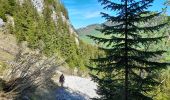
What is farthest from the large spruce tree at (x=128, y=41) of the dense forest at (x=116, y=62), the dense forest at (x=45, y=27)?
the dense forest at (x=45, y=27)

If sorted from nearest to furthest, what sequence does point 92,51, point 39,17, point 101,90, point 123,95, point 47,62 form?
point 47,62, point 123,95, point 101,90, point 39,17, point 92,51

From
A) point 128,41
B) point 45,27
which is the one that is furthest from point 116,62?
point 45,27

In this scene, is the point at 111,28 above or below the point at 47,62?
above

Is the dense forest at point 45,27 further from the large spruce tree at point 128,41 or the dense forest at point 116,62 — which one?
the large spruce tree at point 128,41

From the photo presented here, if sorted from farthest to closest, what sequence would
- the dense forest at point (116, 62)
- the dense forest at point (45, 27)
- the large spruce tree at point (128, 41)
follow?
the dense forest at point (45, 27)
the large spruce tree at point (128, 41)
the dense forest at point (116, 62)

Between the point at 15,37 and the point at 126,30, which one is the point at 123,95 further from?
the point at 15,37

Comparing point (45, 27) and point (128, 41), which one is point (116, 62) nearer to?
point (128, 41)

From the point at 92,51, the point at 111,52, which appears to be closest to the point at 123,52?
the point at 111,52

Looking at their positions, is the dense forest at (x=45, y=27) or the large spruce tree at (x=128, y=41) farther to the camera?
the dense forest at (x=45, y=27)

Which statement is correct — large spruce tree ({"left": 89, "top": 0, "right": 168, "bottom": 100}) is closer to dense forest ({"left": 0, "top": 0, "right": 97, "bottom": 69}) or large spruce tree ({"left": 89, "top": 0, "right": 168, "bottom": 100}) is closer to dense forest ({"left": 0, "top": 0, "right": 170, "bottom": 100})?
A: dense forest ({"left": 0, "top": 0, "right": 170, "bottom": 100})

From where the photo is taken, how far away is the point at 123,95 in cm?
1742

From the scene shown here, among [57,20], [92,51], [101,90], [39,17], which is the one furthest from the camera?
[92,51]

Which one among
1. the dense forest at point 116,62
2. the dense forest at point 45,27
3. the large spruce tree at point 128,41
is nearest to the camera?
the dense forest at point 116,62

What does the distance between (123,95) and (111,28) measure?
3.14 metres
